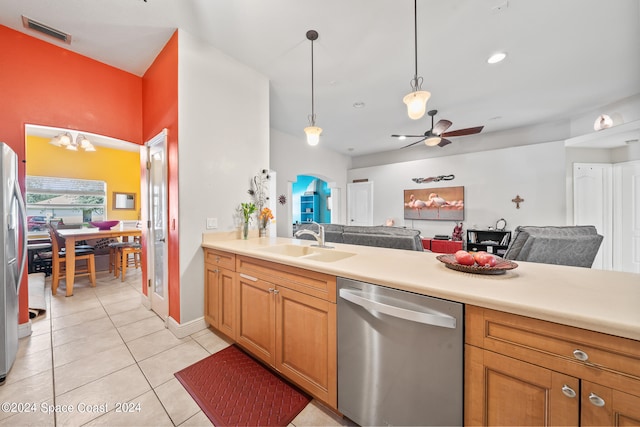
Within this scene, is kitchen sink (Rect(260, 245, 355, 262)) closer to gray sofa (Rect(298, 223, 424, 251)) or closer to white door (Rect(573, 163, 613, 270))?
gray sofa (Rect(298, 223, 424, 251))

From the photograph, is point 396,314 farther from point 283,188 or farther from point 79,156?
point 79,156

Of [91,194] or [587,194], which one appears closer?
[587,194]

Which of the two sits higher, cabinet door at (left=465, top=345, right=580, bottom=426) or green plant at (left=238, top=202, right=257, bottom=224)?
green plant at (left=238, top=202, right=257, bottom=224)

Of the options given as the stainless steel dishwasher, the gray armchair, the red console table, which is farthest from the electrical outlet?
the red console table

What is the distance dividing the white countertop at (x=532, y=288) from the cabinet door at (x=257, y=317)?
0.39 meters

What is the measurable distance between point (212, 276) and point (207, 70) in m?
2.18

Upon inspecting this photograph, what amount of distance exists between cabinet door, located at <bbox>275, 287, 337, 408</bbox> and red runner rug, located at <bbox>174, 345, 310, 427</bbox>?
0.15 metres

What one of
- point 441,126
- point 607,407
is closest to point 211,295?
point 607,407

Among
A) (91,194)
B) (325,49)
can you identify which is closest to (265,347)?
(325,49)

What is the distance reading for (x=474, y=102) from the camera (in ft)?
12.6

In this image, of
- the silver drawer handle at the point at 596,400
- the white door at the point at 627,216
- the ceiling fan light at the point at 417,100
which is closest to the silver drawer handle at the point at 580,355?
the silver drawer handle at the point at 596,400

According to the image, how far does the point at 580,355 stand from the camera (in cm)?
77

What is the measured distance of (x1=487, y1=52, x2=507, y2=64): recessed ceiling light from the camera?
2.65m

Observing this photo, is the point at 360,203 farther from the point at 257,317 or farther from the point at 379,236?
the point at 257,317
